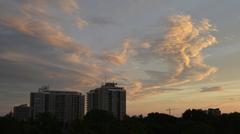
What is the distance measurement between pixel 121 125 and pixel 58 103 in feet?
247

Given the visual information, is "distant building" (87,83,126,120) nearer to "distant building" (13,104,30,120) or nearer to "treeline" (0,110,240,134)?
"distant building" (13,104,30,120)

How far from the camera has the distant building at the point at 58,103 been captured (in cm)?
12375

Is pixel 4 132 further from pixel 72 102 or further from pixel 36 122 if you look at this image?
pixel 72 102

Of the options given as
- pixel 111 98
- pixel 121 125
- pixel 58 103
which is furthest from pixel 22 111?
pixel 121 125

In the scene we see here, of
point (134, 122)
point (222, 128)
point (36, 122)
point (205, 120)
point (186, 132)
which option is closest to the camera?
point (36, 122)

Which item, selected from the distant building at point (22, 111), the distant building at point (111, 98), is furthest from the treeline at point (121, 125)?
the distant building at point (22, 111)

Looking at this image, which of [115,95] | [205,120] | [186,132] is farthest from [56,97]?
[186,132]

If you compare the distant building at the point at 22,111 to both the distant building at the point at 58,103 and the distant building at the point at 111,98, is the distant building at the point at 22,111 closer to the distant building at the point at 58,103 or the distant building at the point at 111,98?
the distant building at the point at 58,103

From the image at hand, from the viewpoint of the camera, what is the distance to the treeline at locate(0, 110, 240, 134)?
47812 millimetres

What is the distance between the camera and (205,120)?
2847 inches

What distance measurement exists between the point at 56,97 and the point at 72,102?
17.2ft

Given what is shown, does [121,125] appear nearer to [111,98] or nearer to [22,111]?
[111,98]


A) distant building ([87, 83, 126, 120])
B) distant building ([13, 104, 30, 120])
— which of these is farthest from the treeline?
distant building ([13, 104, 30, 120])

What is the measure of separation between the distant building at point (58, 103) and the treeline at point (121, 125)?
49107mm
